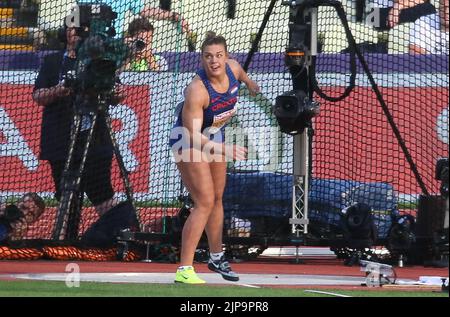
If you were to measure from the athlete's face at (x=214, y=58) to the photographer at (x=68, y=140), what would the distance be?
146 inches

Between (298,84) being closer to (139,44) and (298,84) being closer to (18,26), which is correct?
(139,44)

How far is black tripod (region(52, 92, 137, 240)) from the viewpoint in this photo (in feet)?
47.0

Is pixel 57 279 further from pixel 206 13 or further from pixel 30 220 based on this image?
pixel 206 13

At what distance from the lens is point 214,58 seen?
35.8 feet

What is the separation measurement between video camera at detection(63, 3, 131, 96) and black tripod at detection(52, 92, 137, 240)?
0.15 m

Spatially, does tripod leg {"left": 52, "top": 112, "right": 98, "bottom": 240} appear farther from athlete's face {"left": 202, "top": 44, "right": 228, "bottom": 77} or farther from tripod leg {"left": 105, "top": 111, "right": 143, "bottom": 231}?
athlete's face {"left": 202, "top": 44, "right": 228, "bottom": 77}

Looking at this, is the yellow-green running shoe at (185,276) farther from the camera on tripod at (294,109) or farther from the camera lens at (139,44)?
the camera lens at (139,44)

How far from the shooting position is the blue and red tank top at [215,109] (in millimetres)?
10961

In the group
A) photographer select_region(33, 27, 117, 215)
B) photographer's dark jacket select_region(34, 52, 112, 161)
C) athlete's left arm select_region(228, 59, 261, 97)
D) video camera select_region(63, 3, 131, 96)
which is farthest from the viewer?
photographer's dark jacket select_region(34, 52, 112, 161)

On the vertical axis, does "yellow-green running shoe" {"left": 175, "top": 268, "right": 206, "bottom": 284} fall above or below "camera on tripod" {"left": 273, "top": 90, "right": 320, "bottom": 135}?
below

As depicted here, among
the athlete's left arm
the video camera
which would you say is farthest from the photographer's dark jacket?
the athlete's left arm

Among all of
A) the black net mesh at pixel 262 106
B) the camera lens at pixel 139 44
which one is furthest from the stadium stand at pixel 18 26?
the camera lens at pixel 139 44

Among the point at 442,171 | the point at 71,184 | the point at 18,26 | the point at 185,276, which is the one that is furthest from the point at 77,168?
the point at 442,171

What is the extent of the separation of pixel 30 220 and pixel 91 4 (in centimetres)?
255
